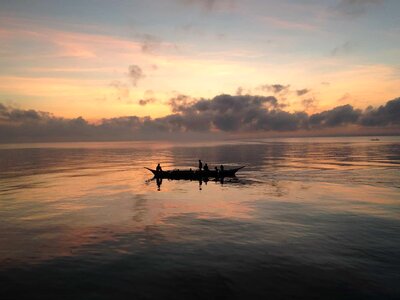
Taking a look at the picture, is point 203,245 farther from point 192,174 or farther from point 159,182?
point 192,174

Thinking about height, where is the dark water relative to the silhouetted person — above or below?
above

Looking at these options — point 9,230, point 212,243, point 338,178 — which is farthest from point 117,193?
point 338,178

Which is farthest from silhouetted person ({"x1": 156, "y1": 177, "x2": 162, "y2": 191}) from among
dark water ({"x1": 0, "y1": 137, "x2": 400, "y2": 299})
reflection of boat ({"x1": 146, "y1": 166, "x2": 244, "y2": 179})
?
dark water ({"x1": 0, "y1": 137, "x2": 400, "y2": 299})

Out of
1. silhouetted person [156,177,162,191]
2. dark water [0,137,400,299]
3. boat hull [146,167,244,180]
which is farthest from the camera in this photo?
boat hull [146,167,244,180]

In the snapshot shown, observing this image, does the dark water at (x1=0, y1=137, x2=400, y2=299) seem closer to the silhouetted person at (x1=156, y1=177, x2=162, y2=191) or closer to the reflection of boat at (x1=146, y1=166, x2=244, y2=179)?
the silhouetted person at (x1=156, y1=177, x2=162, y2=191)

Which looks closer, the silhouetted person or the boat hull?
the silhouetted person

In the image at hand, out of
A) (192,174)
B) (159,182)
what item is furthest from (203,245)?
(192,174)

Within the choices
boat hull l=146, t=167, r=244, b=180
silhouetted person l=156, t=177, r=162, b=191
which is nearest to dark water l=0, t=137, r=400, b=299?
silhouetted person l=156, t=177, r=162, b=191

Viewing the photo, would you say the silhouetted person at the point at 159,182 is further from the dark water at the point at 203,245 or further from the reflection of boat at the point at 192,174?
the dark water at the point at 203,245

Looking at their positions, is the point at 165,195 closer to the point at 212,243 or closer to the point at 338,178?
the point at 212,243

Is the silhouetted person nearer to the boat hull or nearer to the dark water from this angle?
the boat hull

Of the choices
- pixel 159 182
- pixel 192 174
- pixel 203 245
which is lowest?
pixel 159 182

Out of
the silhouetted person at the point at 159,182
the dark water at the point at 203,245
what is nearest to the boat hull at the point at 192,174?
the silhouetted person at the point at 159,182

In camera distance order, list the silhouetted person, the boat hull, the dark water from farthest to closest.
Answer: the boat hull, the silhouetted person, the dark water
